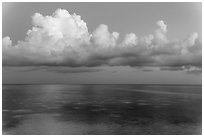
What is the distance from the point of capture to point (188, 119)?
36.3 meters

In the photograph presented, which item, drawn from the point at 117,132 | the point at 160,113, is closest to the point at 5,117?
the point at 117,132

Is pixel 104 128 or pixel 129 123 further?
pixel 129 123

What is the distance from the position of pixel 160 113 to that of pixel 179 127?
35.5ft

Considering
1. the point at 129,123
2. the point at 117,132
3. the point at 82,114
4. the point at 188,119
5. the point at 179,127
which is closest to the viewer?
the point at 117,132

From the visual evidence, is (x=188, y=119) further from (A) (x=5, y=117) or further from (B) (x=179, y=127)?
(A) (x=5, y=117)

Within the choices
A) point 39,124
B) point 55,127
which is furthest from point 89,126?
point 39,124

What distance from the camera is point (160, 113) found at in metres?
41.7

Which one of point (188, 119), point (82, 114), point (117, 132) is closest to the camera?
point (117, 132)

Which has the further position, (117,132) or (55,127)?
(55,127)

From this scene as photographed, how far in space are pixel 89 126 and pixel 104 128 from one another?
227cm

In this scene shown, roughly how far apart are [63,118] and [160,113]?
1645 centimetres

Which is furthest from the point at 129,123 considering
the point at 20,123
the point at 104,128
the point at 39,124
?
the point at 20,123

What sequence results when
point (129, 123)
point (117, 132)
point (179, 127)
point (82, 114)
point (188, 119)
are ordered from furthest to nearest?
1. point (82, 114)
2. point (188, 119)
3. point (129, 123)
4. point (179, 127)
5. point (117, 132)

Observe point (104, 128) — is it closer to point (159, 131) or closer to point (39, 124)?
point (159, 131)
